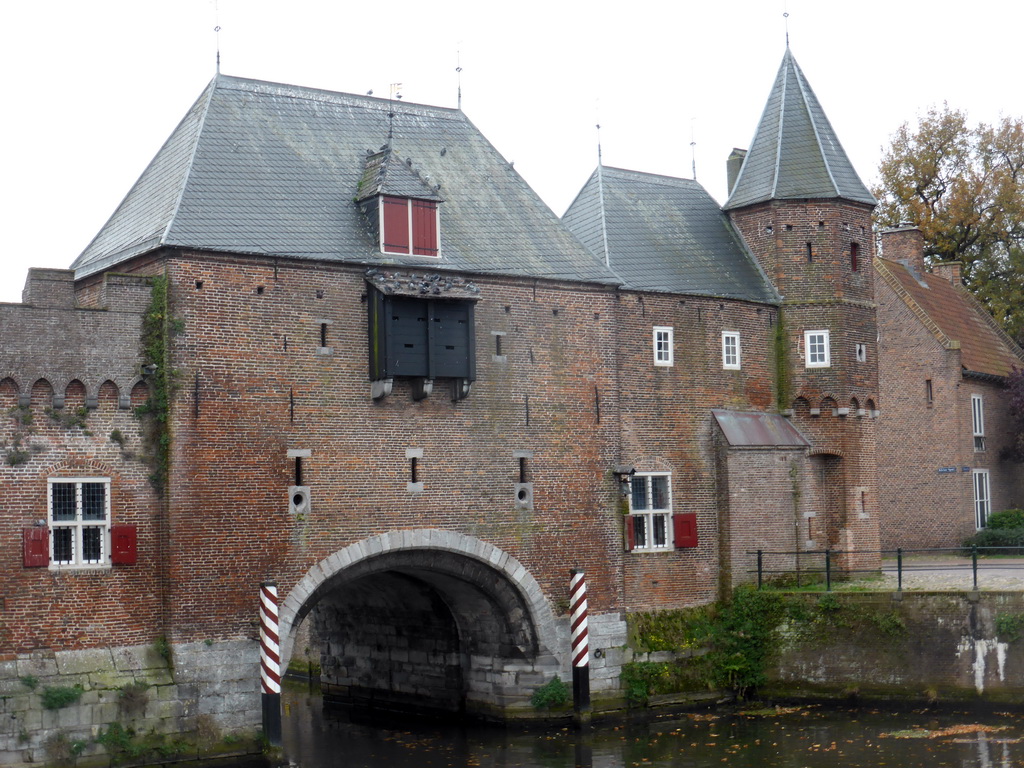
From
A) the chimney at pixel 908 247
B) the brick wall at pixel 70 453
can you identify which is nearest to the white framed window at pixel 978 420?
the chimney at pixel 908 247

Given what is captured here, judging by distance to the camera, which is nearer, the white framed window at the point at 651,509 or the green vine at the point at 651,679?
the green vine at the point at 651,679

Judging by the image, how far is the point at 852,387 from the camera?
29031mm

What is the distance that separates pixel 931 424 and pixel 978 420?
6.98 feet

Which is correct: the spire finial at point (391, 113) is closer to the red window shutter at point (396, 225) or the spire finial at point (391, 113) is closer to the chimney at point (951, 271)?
the red window shutter at point (396, 225)

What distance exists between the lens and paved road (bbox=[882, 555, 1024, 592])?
25922 millimetres

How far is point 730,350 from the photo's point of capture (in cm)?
2856

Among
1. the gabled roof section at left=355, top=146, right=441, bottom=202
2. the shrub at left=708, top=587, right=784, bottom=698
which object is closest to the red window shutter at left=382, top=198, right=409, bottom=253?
the gabled roof section at left=355, top=146, right=441, bottom=202

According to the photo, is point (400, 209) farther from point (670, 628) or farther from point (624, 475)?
point (670, 628)

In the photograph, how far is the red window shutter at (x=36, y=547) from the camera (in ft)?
65.5

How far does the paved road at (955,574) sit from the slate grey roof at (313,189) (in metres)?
8.66

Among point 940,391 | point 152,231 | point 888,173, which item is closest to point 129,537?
point 152,231

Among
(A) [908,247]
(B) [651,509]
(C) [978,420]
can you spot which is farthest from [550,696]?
(A) [908,247]

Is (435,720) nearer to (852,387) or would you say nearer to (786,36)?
(852,387)

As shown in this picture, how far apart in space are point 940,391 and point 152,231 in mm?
23295
